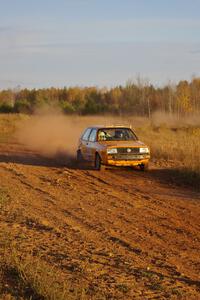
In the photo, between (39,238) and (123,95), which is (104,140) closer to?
(39,238)

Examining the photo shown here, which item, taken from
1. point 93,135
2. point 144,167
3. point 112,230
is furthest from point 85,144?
point 112,230

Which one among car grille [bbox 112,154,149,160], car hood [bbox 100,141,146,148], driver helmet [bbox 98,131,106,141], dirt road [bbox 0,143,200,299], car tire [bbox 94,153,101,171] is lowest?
dirt road [bbox 0,143,200,299]

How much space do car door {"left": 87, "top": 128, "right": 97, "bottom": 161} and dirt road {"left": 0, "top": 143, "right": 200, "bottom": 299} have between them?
1796mm

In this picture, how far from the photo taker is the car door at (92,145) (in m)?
16.7

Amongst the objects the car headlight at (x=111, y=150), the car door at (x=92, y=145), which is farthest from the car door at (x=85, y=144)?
the car headlight at (x=111, y=150)

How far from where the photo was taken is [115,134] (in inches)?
679

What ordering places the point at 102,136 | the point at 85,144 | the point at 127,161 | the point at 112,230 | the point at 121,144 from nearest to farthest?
the point at 112,230 < the point at 127,161 < the point at 121,144 < the point at 102,136 < the point at 85,144

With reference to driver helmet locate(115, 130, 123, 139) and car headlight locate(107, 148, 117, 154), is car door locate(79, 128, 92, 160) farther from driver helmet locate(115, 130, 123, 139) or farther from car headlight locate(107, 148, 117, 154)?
car headlight locate(107, 148, 117, 154)

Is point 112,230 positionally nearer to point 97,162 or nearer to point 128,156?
point 128,156

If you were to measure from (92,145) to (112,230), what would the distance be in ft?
27.7

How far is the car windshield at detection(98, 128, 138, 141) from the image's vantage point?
17.0 metres

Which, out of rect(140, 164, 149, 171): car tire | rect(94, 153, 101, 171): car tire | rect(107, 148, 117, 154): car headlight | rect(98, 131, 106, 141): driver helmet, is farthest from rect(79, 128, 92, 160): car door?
rect(140, 164, 149, 171): car tire

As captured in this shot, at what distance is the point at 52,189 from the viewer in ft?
41.3

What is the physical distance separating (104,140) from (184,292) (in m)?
11.2
